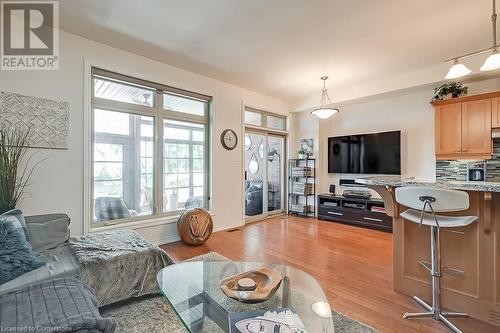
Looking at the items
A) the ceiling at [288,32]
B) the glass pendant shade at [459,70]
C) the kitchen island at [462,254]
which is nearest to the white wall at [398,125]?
the ceiling at [288,32]

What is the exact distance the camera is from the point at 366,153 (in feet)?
16.0

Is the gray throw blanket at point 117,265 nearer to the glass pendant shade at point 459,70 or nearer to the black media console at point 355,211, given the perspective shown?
the glass pendant shade at point 459,70

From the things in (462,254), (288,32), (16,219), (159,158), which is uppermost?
(288,32)

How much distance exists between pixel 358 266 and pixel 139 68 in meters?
3.84

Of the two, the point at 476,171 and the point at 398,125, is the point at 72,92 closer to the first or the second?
the point at 398,125

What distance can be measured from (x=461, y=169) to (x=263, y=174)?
3.46 meters

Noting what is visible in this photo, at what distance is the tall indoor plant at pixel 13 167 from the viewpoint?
2234 millimetres

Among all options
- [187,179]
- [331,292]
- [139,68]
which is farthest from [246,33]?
[331,292]

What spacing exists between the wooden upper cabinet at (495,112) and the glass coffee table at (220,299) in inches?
148

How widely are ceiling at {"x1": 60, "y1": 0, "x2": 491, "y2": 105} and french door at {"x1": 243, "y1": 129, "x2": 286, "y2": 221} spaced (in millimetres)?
1731

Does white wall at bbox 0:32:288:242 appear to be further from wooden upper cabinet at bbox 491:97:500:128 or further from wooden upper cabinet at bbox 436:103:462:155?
wooden upper cabinet at bbox 491:97:500:128

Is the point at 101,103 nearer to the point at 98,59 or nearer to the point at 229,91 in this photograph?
the point at 98,59

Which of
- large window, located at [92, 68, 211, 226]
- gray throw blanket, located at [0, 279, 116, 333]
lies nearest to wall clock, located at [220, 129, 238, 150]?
large window, located at [92, 68, 211, 226]

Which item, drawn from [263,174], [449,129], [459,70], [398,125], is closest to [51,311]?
[459,70]
